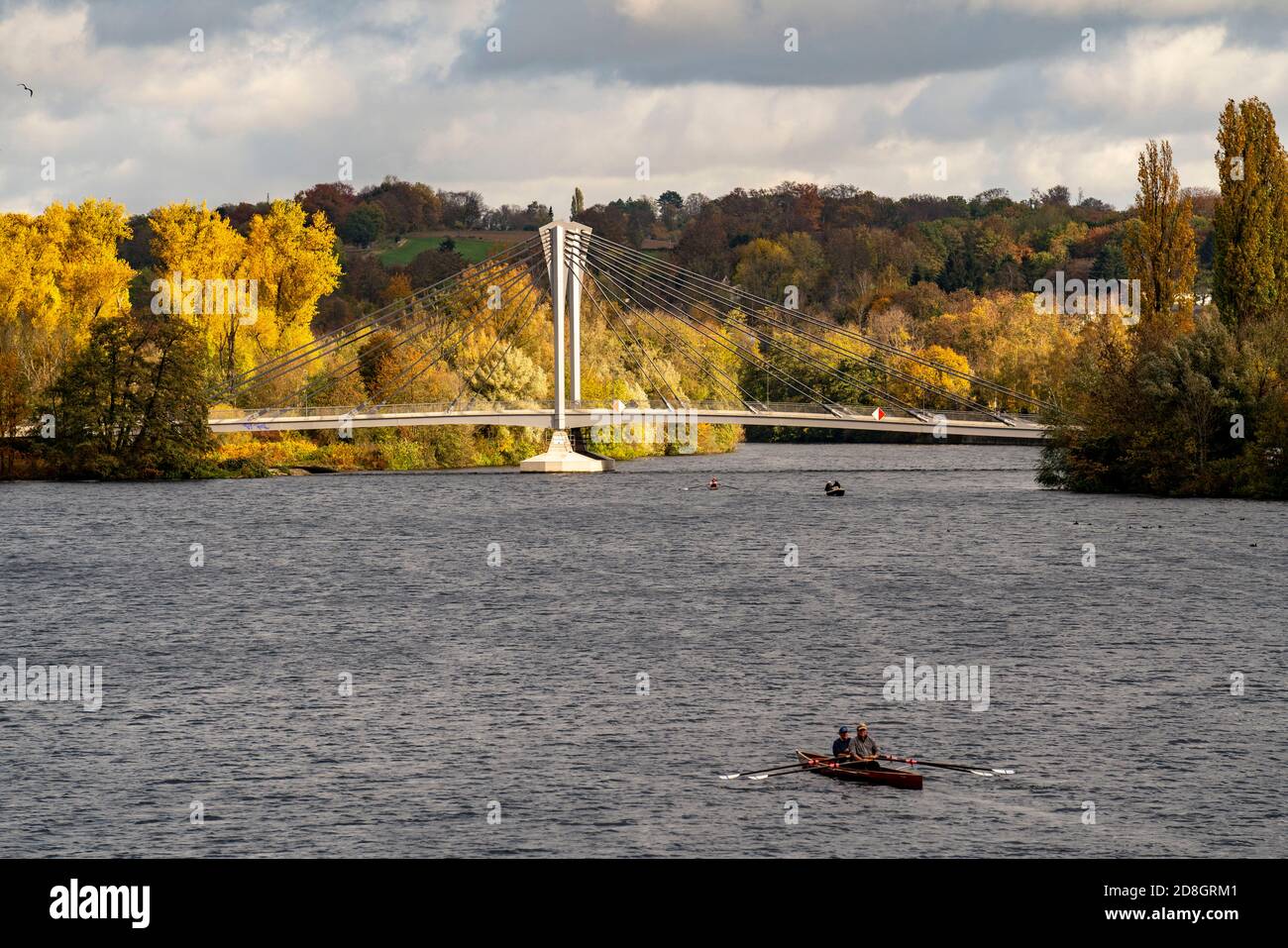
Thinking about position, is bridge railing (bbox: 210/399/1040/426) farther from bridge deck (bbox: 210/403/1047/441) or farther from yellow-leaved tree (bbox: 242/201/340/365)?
yellow-leaved tree (bbox: 242/201/340/365)

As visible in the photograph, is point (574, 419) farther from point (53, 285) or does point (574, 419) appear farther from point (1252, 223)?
point (1252, 223)

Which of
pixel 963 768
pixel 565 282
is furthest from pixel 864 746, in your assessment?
pixel 565 282

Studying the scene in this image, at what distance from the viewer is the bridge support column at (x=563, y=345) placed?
113m

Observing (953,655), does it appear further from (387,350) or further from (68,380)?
(387,350)

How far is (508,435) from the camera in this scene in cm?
12788

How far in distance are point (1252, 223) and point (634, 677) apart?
5446 cm

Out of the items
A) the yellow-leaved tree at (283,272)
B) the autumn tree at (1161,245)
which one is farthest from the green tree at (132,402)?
the autumn tree at (1161,245)

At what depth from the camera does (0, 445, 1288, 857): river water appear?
100ft

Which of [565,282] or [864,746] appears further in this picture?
[565,282]

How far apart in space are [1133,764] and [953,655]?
Answer: 13390 mm

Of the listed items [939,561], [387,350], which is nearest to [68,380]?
[387,350]

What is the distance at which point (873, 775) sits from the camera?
107 ft

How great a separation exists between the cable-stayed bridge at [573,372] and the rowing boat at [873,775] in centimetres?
6658

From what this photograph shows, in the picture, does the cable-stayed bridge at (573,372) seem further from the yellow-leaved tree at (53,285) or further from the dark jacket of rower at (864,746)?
the dark jacket of rower at (864,746)
